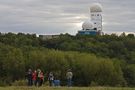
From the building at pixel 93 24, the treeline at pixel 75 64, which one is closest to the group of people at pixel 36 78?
the treeline at pixel 75 64

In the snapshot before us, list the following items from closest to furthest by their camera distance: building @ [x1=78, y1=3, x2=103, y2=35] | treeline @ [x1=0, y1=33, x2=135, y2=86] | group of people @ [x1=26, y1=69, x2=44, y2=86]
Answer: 1. group of people @ [x1=26, y1=69, x2=44, y2=86]
2. treeline @ [x1=0, y1=33, x2=135, y2=86]
3. building @ [x1=78, y1=3, x2=103, y2=35]

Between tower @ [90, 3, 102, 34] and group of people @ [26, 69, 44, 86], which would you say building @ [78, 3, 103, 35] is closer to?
tower @ [90, 3, 102, 34]

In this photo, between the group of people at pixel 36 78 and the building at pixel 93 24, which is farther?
the building at pixel 93 24

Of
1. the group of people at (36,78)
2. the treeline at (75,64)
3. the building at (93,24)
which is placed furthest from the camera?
the building at (93,24)

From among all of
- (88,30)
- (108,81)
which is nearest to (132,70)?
(108,81)

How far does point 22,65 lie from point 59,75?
31.0 ft

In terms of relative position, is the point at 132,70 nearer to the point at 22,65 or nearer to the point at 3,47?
the point at 22,65

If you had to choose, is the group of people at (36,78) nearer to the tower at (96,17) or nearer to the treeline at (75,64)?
the treeline at (75,64)

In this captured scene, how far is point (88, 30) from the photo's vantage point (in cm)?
11625

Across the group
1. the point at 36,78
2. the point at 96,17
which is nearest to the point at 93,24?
the point at 96,17

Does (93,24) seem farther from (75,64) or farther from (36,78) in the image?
(36,78)

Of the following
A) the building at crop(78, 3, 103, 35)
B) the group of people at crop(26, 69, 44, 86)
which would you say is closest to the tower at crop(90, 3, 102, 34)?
the building at crop(78, 3, 103, 35)

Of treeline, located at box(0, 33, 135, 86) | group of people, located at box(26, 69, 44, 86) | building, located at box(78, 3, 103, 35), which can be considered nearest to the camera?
group of people, located at box(26, 69, 44, 86)

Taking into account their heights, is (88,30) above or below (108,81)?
above
